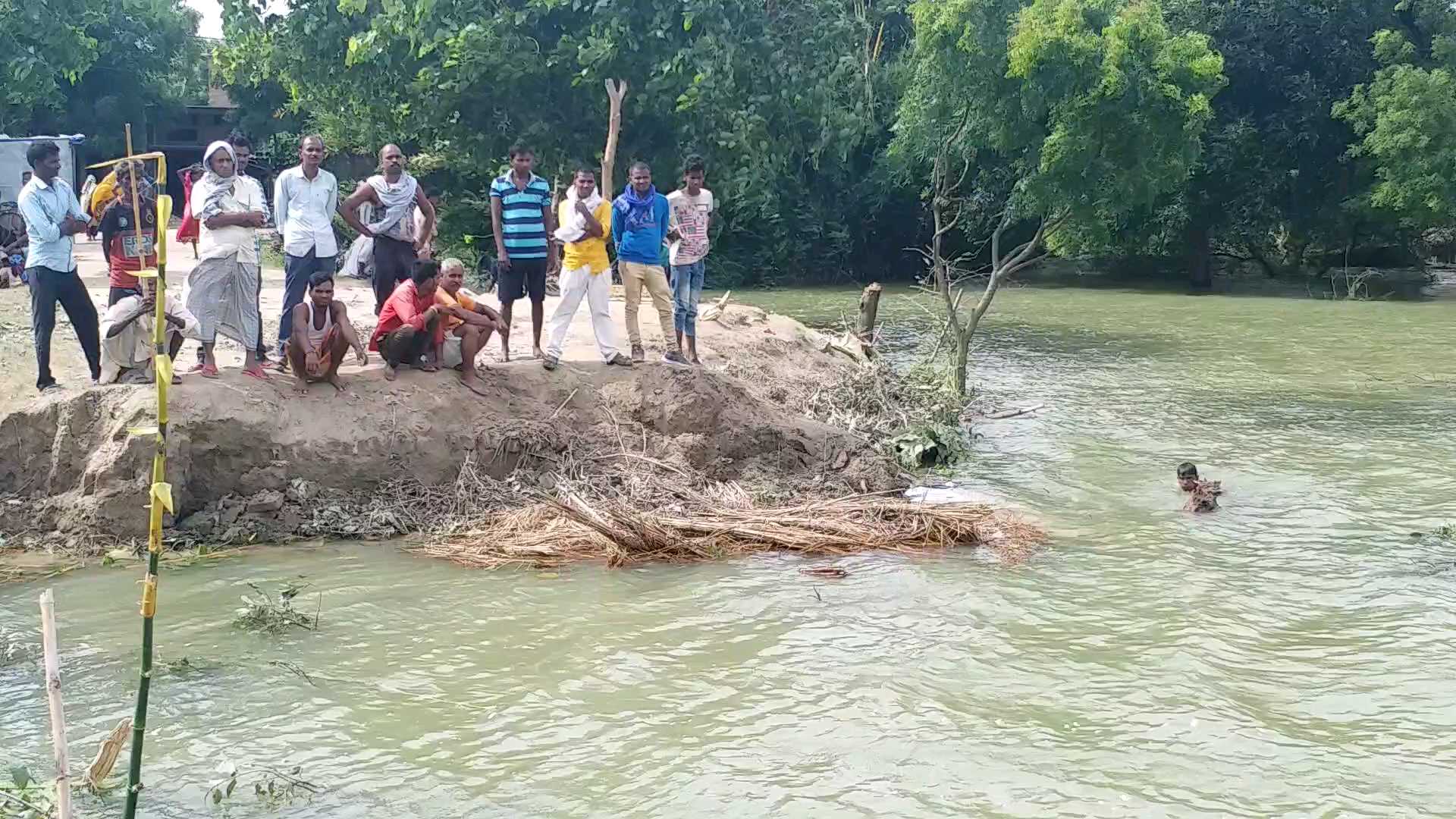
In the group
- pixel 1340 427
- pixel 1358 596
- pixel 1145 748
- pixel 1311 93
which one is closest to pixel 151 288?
pixel 1145 748

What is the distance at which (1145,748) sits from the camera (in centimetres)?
575

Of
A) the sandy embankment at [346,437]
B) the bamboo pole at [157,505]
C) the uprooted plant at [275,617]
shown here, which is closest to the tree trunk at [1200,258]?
the sandy embankment at [346,437]

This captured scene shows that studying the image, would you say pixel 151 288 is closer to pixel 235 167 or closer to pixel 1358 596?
pixel 235 167

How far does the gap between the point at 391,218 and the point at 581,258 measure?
137 cm

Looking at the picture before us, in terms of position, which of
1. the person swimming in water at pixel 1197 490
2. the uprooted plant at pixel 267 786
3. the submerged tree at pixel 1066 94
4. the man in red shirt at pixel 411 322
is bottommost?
the uprooted plant at pixel 267 786

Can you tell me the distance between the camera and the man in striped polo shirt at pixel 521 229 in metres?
9.84

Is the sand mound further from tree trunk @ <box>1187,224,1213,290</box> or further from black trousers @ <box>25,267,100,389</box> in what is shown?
tree trunk @ <box>1187,224,1213,290</box>

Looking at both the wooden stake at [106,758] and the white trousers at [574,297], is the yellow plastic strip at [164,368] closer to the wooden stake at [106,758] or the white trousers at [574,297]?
the wooden stake at [106,758]

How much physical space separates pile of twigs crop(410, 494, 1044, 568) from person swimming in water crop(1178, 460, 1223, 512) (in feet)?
4.78

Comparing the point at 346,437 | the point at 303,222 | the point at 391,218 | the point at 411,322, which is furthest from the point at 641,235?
the point at 346,437

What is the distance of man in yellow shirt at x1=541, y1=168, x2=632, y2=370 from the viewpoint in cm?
977

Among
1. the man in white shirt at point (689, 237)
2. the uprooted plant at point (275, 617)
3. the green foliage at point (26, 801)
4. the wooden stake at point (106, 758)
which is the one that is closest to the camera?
the wooden stake at point (106, 758)

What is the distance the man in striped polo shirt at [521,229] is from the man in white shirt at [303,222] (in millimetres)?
1259

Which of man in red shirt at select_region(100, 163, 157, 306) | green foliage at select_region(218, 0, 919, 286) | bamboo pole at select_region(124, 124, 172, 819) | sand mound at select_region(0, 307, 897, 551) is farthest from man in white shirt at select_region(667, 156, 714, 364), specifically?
green foliage at select_region(218, 0, 919, 286)
